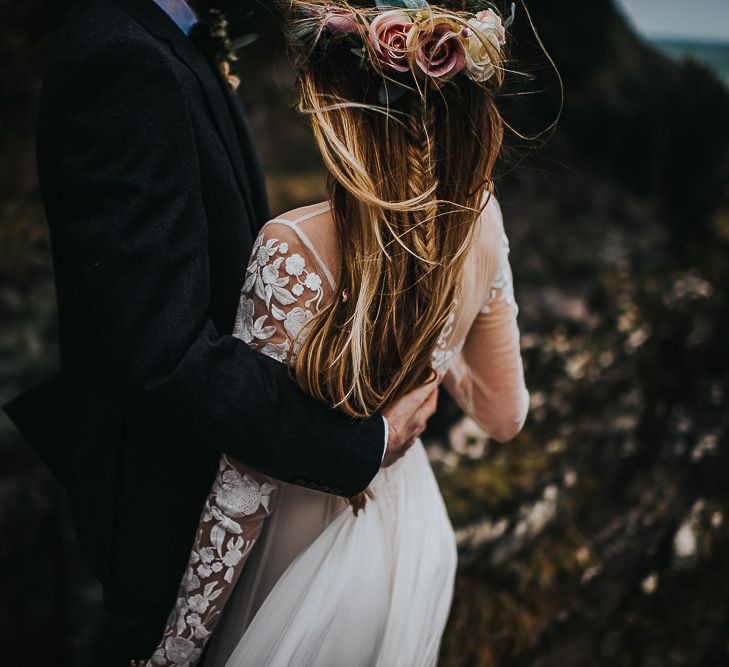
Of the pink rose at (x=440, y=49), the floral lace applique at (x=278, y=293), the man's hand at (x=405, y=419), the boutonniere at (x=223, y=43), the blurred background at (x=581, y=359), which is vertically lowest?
the blurred background at (x=581, y=359)

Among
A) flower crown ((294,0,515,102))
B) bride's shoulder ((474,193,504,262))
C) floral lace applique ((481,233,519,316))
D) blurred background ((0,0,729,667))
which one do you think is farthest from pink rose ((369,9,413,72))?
floral lace applique ((481,233,519,316))

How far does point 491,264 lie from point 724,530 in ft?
6.76

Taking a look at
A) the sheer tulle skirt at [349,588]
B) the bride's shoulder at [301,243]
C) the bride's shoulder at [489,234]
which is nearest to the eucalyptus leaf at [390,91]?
the bride's shoulder at [301,243]

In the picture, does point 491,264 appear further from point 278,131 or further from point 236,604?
point 278,131

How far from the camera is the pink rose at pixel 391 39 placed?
980mm

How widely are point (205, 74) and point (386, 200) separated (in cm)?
49

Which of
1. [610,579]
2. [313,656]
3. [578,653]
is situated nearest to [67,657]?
[313,656]

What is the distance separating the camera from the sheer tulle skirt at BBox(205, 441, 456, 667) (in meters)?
1.28

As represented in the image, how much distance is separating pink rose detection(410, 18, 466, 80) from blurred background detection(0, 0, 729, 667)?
0.19 m

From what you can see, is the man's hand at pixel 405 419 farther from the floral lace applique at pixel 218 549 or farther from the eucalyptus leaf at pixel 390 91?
the eucalyptus leaf at pixel 390 91

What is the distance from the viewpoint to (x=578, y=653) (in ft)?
7.95

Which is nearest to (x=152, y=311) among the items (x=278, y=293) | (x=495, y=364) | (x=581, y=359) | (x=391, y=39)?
(x=278, y=293)

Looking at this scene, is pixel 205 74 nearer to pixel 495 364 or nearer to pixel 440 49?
pixel 440 49

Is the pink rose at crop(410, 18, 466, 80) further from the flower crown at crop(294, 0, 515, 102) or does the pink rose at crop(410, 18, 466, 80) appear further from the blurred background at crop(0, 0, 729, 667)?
the blurred background at crop(0, 0, 729, 667)
